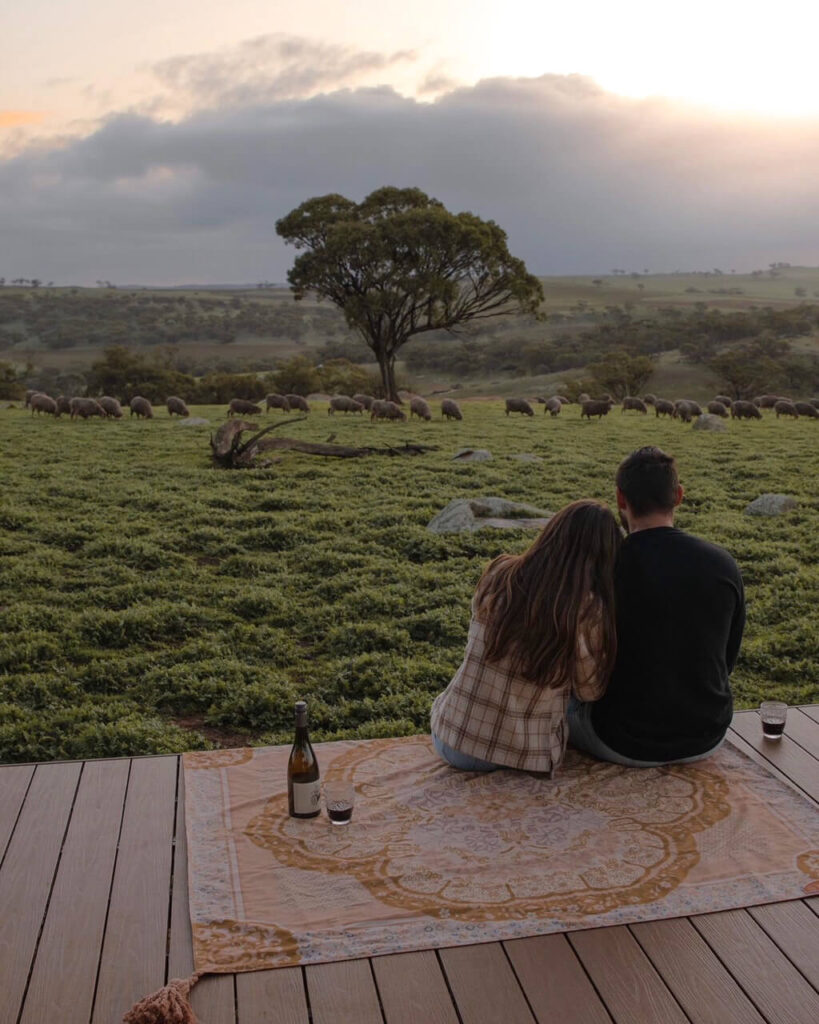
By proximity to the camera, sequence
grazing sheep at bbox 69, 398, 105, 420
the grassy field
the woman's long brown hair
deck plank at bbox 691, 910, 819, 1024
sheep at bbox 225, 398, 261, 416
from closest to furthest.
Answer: deck plank at bbox 691, 910, 819, 1024 → the woman's long brown hair → the grassy field → grazing sheep at bbox 69, 398, 105, 420 → sheep at bbox 225, 398, 261, 416

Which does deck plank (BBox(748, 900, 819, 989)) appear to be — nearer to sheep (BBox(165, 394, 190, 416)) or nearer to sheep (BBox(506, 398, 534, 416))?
sheep (BBox(165, 394, 190, 416))

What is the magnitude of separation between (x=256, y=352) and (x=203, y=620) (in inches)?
3327

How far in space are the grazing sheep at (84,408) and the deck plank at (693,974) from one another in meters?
25.2

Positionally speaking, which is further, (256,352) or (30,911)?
(256,352)

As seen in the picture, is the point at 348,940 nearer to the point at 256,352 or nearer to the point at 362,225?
the point at 362,225

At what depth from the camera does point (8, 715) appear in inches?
243

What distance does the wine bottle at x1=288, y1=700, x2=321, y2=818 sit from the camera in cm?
425

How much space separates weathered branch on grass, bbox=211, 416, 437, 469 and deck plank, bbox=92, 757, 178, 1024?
11663mm

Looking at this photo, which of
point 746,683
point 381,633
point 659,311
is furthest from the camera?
point 659,311

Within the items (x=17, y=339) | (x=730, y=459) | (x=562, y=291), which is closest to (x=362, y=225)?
(x=730, y=459)

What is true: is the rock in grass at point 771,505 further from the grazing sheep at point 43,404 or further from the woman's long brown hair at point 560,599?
the grazing sheep at point 43,404

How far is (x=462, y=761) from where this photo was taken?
4.71 metres

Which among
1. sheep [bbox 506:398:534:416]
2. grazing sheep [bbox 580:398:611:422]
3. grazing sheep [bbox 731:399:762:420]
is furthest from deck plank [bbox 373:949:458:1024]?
grazing sheep [bbox 731:399:762:420]

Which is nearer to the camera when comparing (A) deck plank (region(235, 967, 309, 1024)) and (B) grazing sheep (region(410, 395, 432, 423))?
(A) deck plank (region(235, 967, 309, 1024))
